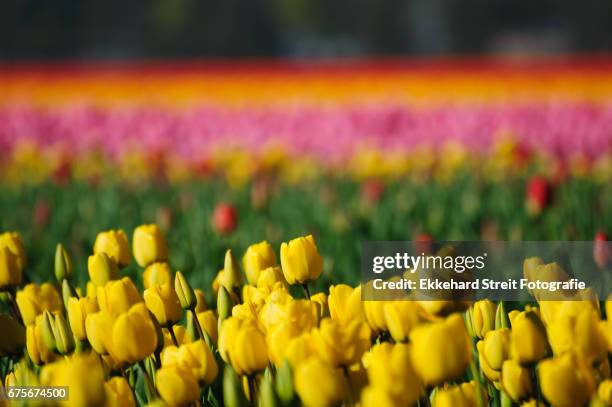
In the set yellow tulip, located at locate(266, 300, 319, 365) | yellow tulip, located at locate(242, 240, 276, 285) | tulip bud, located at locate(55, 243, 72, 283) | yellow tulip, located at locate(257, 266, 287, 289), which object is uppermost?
tulip bud, located at locate(55, 243, 72, 283)

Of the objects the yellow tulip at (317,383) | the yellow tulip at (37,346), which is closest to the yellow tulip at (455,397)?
the yellow tulip at (317,383)

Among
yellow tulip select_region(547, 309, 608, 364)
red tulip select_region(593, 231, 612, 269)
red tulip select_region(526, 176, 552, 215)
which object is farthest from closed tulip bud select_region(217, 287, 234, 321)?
red tulip select_region(526, 176, 552, 215)

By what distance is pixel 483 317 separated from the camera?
2.89 ft

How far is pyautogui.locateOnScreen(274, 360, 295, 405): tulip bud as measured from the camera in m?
0.70

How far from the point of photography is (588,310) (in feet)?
2.38

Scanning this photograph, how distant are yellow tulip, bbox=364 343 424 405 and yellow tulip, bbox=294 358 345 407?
33 millimetres

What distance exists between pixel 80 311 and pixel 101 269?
5.4 inches

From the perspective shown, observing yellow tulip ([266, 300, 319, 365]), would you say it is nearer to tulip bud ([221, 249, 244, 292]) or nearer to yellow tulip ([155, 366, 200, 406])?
yellow tulip ([155, 366, 200, 406])

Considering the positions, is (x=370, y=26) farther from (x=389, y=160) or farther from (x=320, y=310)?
(x=320, y=310)

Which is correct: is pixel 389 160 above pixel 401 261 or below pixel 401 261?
above

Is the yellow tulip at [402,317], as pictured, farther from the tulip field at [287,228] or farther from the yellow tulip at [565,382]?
the yellow tulip at [565,382]

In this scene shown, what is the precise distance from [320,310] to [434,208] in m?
1.59

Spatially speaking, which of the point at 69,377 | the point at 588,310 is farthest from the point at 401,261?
the point at 69,377

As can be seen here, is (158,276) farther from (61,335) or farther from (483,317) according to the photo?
(483,317)
